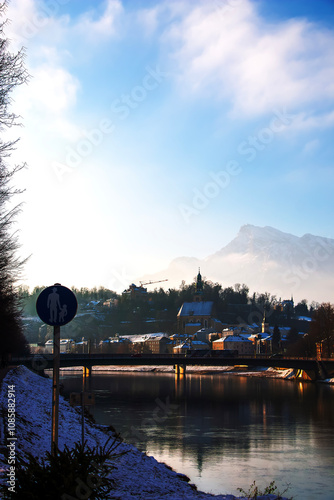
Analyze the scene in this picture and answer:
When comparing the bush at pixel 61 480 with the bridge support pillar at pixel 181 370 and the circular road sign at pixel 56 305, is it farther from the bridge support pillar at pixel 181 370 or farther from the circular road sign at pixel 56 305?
the bridge support pillar at pixel 181 370

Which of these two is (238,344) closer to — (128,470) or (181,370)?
(181,370)

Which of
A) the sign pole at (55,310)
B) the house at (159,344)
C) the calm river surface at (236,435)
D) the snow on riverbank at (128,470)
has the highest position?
the sign pole at (55,310)

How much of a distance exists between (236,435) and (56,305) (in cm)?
2433

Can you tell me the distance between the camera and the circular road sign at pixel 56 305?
283 inches

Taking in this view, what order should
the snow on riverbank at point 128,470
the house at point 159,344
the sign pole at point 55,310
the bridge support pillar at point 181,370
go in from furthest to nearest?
the house at point 159,344 < the bridge support pillar at point 181,370 < the snow on riverbank at point 128,470 < the sign pole at point 55,310

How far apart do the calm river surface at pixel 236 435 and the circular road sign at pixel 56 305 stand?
1185cm

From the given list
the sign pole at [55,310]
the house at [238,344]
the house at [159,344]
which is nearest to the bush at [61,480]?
the sign pole at [55,310]

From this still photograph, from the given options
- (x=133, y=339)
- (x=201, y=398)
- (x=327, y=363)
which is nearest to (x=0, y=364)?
(x=201, y=398)

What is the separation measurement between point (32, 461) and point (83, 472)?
0.71 meters

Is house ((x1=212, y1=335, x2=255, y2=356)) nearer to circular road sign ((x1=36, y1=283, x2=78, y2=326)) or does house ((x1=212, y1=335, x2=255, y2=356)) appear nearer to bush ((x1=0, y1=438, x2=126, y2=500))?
circular road sign ((x1=36, y1=283, x2=78, y2=326))

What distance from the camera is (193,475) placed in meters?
19.0

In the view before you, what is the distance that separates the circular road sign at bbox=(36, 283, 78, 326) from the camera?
23.6ft

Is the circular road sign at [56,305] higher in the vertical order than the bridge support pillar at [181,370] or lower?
higher

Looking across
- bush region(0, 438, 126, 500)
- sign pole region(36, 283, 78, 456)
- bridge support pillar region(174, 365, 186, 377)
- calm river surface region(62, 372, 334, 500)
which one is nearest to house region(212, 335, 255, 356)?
bridge support pillar region(174, 365, 186, 377)
